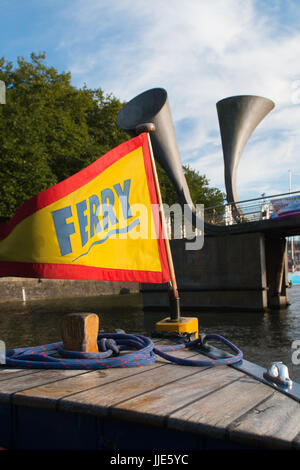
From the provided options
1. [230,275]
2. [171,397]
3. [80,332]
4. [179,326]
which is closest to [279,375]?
[171,397]

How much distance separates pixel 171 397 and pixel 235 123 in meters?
23.0

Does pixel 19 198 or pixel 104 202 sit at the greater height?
pixel 19 198

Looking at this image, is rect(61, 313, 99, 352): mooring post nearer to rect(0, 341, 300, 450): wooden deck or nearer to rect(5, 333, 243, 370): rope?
rect(5, 333, 243, 370): rope

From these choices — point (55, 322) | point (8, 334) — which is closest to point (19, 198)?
point (55, 322)

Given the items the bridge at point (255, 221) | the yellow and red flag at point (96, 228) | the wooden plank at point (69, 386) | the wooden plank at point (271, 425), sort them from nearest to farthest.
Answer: the wooden plank at point (271, 425) → the wooden plank at point (69, 386) → the yellow and red flag at point (96, 228) → the bridge at point (255, 221)

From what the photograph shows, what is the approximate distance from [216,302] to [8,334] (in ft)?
34.9

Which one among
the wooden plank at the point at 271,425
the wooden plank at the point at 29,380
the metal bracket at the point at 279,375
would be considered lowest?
the wooden plank at the point at 29,380

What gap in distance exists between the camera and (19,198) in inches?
1179

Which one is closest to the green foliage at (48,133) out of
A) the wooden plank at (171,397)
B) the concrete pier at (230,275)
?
the concrete pier at (230,275)

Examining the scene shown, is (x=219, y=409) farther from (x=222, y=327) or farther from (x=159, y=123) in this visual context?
(x=159, y=123)

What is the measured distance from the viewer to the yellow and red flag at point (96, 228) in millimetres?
4758

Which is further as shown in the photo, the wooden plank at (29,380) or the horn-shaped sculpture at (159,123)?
the horn-shaped sculpture at (159,123)

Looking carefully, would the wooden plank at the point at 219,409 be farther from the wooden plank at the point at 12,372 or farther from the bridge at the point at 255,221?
the bridge at the point at 255,221
